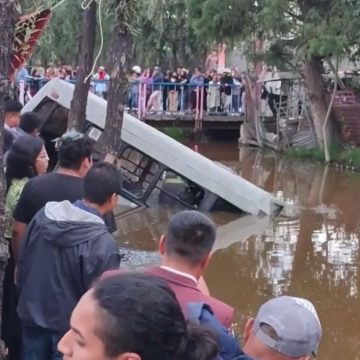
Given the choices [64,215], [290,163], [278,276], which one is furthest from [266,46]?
[64,215]

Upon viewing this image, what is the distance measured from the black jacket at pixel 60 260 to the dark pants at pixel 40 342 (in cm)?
5

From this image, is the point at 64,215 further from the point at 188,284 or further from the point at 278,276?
the point at 278,276

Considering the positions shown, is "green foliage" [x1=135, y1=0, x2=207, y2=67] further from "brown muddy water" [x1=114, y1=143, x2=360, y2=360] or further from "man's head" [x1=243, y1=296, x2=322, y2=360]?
"man's head" [x1=243, y1=296, x2=322, y2=360]

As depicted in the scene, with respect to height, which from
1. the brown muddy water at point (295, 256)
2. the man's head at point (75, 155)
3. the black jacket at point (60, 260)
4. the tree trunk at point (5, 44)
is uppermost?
the tree trunk at point (5, 44)

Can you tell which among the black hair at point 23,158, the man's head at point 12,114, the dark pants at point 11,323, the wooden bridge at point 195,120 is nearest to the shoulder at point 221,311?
the dark pants at point 11,323

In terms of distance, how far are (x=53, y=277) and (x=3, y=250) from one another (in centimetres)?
35

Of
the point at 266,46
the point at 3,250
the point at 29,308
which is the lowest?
the point at 29,308

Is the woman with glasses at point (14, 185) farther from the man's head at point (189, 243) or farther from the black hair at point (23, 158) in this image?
the man's head at point (189, 243)

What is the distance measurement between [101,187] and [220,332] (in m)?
1.59

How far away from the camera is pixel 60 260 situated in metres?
3.68

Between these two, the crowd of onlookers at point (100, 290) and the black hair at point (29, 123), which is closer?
the crowd of onlookers at point (100, 290)

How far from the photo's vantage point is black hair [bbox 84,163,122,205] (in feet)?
13.0

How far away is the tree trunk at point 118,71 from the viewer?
8195 millimetres

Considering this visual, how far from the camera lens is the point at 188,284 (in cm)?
296
